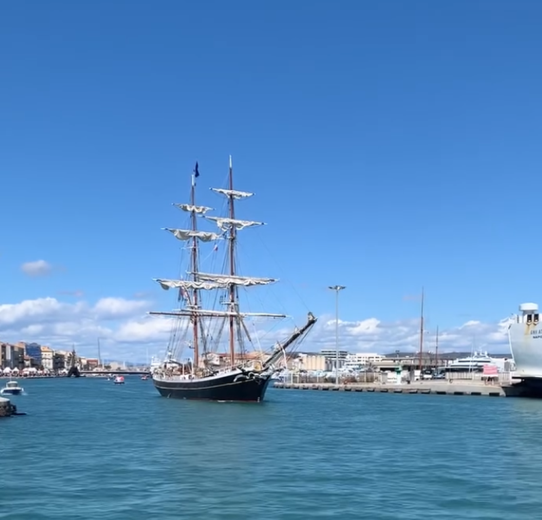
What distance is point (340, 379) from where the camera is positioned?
502ft

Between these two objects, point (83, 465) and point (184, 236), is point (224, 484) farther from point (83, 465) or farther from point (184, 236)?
point (184, 236)

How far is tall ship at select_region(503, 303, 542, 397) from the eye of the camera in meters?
93.1

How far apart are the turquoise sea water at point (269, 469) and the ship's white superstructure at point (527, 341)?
3157 cm

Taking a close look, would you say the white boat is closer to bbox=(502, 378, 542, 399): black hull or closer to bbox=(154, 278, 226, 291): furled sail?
bbox=(502, 378, 542, 399): black hull

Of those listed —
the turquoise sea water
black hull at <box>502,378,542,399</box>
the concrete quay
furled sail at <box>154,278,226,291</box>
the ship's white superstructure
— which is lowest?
the concrete quay

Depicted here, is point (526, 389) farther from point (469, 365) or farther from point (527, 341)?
point (469, 365)

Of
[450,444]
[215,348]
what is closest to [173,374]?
[215,348]

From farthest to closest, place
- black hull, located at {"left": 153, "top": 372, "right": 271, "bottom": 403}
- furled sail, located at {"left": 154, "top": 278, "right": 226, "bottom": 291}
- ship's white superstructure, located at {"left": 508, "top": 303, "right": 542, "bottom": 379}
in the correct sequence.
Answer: furled sail, located at {"left": 154, "top": 278, "right": 226, "bottom": 291} < ship's white superstructure, located at {"left": 508, "top": 303, "right": 542, "bottom": 379} < black hull, located at {"left": 153, "top": 372, "right": 271, "bottom": 403}

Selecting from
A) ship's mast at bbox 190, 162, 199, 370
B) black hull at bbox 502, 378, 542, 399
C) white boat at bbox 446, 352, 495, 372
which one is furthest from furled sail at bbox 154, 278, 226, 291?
white boat at bbox 446, 352, 495, 372

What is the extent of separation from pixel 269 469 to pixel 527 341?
66706 millimetres

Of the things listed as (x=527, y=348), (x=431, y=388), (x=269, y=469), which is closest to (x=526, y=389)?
(x=527, y=348)

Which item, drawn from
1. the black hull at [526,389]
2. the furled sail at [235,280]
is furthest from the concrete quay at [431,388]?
the furled sail at [235,280]

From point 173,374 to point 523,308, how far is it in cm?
4618

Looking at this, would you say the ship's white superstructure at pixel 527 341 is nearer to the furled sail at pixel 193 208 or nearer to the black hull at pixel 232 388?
the black hull at pixel 232 388
